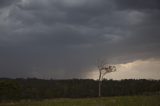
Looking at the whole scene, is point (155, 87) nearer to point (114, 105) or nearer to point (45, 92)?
point (45, 92)

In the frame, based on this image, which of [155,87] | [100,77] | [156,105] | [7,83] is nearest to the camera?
[156,105]

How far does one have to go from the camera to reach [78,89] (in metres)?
126

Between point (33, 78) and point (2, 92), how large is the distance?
110 metres

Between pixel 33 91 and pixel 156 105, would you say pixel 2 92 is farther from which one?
pixel 156 105

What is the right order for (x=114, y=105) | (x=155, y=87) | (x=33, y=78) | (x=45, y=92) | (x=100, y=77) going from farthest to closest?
(x=33, y=78)
(x=155, y=87)
(x=45, y=92)
(x=100, y=77)
(x=114, y=105)

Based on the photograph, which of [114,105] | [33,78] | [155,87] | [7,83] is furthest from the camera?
[33,78]

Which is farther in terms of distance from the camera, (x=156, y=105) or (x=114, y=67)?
(x=114, y=67)

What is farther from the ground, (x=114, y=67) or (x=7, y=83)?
(x=114, y=67)

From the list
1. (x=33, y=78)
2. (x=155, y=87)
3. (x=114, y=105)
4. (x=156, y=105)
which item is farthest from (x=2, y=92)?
(x=33, y=78)

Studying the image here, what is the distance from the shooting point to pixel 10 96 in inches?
3194

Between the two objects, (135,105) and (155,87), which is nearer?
(135,105)

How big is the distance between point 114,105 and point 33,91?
74134mm

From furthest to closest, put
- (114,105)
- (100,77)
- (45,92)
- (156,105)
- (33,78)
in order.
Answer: (33,78) < (45,92) < (100,77) < (114,105) < (156,105)

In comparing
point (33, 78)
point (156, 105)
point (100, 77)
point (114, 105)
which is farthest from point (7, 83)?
point (33, 78)
